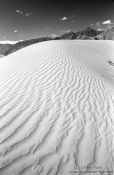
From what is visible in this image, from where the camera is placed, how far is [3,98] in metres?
3.62

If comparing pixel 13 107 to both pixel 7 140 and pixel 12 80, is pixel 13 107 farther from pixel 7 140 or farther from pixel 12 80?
pixel 12 80

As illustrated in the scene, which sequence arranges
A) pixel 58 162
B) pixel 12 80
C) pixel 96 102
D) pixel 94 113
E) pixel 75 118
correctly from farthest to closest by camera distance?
pixel 12 80 < pixel 96 102 < pixel 94 113 < pixel 75 118 < pixel 58 162

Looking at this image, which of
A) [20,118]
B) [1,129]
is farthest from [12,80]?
[1,129]

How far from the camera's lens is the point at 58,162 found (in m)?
2.08

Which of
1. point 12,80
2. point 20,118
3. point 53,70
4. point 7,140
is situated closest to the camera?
point 7,140

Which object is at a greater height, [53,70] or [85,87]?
[53,70]

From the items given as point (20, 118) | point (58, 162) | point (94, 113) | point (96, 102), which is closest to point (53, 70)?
point (96, 102)

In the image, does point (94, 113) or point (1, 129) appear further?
point (94, 113)

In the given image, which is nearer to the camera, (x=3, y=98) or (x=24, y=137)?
(x=24, y=137)

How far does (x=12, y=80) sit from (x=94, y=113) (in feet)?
9.05

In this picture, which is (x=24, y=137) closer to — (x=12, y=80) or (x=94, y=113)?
(x=94, y=113)

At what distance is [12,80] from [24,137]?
2.77 metres

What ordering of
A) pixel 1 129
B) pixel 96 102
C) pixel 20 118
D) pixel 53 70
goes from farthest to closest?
pixel 53 70
pixel 96 102
pixel 20 118
pixel 1 129

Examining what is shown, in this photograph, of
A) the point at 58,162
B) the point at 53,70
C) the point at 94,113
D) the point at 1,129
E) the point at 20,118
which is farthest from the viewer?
the point at 53,70
